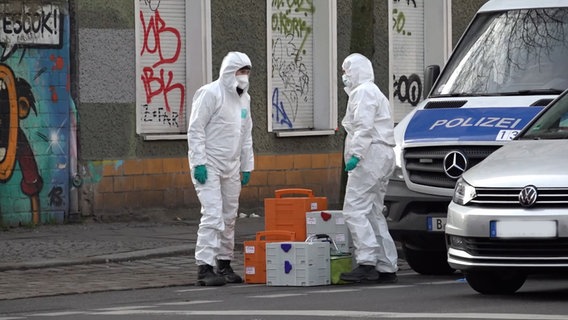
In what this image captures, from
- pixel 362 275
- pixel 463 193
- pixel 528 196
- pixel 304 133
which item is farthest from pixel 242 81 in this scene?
pixel 304 133

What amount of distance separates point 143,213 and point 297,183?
2.88m

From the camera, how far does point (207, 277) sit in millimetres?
14195

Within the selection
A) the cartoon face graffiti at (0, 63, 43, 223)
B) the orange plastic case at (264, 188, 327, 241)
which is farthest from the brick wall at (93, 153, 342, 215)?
the orange plastic case at (264, 188, 327, 241)

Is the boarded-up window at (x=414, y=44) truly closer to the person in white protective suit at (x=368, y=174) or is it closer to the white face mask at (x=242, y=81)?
the white face mask at (x=242, y=81)

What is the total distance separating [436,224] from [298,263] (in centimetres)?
120

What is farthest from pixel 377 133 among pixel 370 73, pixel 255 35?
pixel 255 35

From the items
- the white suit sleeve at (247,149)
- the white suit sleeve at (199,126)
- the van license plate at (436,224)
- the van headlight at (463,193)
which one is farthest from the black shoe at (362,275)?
the van headlight at (463,193)

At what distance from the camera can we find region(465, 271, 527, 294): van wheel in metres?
12.2

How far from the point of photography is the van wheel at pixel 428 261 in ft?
48.4

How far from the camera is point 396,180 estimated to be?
14.4 m

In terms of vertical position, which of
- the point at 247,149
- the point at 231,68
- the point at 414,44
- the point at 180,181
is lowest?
the point at 180,181

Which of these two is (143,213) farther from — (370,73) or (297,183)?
(370,73)

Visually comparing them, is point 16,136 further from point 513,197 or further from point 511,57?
point 513,197

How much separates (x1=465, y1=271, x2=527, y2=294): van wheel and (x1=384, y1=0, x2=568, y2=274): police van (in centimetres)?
169
